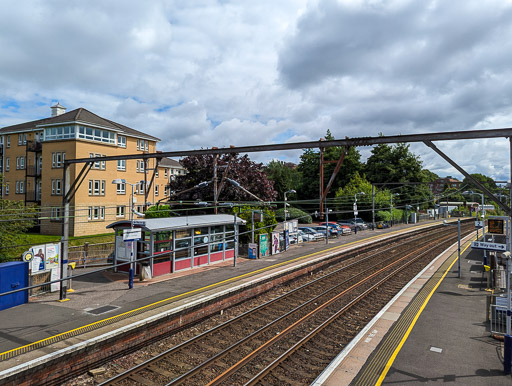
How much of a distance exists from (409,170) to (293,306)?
199 feet

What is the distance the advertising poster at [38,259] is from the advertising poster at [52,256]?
214mm

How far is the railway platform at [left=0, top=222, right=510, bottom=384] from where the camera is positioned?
351 inches

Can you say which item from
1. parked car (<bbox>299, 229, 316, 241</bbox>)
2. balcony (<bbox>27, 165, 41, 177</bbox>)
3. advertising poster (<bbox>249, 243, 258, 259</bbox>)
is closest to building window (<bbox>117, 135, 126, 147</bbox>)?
balcony (<bbox>27, 165, 41, 177</bbox>)

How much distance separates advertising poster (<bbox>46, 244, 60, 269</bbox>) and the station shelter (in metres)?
3.18

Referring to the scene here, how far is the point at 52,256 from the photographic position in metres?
16.8

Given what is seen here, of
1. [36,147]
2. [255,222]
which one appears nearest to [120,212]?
[36,147]

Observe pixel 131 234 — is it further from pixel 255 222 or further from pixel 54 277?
pixel 255 222

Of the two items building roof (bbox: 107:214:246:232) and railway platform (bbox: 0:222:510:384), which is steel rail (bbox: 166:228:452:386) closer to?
railway platform (bbox: 0:222:510:384)

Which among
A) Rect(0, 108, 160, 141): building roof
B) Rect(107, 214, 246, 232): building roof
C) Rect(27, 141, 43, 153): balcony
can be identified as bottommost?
→ Rect(107, 214, 246, 232): building roof

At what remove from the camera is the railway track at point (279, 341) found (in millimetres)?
9461

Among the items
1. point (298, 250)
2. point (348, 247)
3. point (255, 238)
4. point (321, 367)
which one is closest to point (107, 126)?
point (255, 238)

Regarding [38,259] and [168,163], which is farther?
[168,163]

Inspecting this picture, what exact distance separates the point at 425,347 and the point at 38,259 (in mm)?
16233

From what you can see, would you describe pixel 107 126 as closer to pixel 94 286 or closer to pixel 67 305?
pixel 94 286
